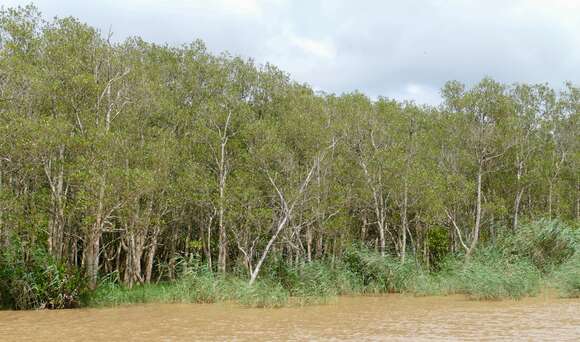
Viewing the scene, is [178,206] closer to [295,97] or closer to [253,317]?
[295,97]

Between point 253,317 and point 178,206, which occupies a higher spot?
point 178,206

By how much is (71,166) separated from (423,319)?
15.1 m

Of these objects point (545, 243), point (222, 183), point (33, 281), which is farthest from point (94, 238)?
point (545, 243)

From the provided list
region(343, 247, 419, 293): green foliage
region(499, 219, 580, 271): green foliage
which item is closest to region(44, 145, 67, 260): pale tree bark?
region(343, 247, 419, 293): green foliage

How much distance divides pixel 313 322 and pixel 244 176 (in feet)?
52.9

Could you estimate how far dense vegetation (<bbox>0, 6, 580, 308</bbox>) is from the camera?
2466 cm

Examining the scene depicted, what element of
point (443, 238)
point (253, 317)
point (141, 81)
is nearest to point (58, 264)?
point (253, 317)

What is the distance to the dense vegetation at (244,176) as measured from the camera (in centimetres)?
2466

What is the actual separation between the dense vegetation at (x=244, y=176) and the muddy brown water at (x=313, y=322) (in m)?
1.90

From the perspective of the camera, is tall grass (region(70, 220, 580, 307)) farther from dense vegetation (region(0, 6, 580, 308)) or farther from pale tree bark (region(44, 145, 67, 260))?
pale tree bark (region(44, 145, 67, 260))

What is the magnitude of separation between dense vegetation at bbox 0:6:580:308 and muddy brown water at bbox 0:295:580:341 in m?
1.90

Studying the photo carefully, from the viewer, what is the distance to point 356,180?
37688 millimetres

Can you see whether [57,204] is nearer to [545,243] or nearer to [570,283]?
[570,283]

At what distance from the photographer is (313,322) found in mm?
18578
